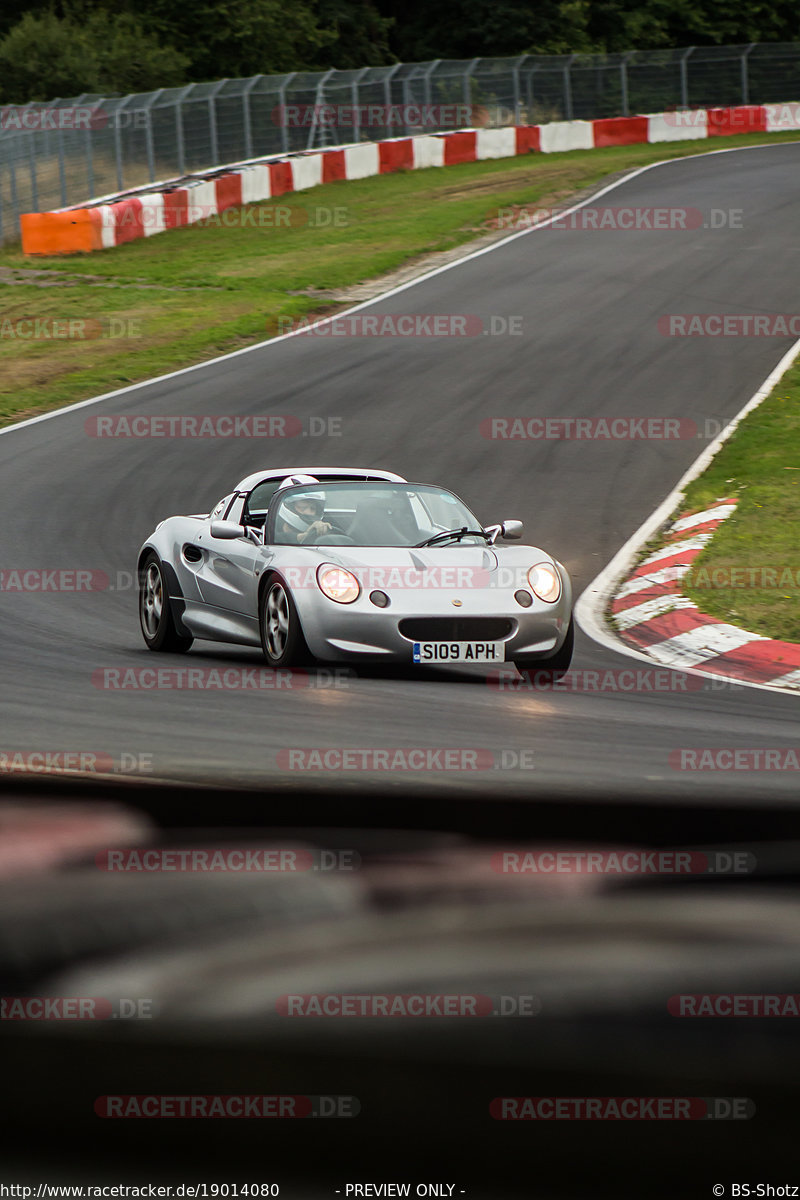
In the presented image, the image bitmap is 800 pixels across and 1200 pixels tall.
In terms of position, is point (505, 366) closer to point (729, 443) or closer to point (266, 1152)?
point (729, 443)

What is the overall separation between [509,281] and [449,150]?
15.5 meters

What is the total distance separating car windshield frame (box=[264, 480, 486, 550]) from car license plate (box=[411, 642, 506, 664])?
2.99 ft

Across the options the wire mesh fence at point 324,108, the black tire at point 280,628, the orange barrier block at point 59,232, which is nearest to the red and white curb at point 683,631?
the black tire at point 280,628

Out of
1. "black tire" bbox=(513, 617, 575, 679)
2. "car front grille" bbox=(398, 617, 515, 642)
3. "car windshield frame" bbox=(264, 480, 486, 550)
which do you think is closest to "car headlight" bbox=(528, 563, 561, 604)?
"black tire" bbox=(513, 617, 575, 679)

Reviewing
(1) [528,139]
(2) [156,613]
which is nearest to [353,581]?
(2) [156,613]

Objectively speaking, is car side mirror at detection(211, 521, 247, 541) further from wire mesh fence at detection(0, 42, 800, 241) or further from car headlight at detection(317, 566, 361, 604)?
wire mesh fence at detection(0, 42, 800, 241)

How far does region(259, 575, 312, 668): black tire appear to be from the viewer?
838 centimetres

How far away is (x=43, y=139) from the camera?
32781 millimetres

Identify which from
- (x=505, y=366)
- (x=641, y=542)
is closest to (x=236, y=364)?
(x=505, y=366)

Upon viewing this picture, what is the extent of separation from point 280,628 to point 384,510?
1323 mm

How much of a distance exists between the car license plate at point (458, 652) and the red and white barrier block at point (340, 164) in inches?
924

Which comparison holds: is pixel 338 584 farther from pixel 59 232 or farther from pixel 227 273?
pixel 59 232

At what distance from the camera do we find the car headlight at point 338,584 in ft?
27.5

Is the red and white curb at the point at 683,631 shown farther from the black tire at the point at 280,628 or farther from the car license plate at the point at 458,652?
the black tire at the point at 280,628
